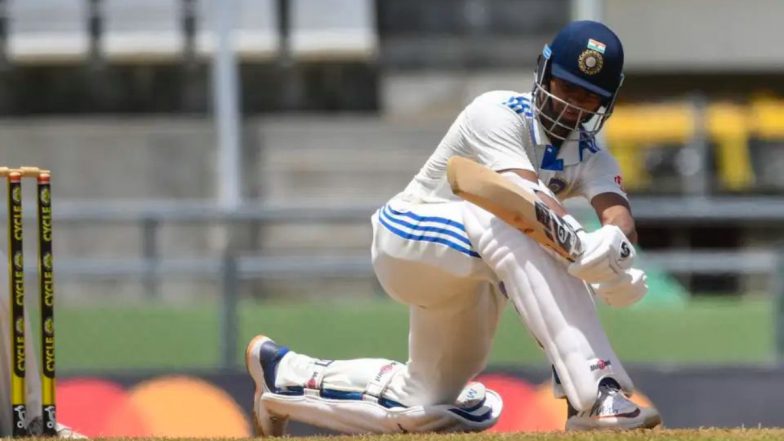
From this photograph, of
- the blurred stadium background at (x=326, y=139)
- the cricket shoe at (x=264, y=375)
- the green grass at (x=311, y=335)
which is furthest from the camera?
the blurred stadium background at (x=326, y=139)

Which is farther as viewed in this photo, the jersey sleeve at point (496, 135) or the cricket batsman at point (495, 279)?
the jersey sleeve at point (496, 135)

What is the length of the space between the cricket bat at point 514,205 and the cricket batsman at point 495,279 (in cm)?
5

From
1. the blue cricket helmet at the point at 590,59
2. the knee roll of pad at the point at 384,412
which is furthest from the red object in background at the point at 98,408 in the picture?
the blue cricket helmet at the point at 590,59

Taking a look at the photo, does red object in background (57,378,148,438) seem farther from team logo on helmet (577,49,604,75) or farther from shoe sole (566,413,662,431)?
team logo on helmet (577,49,604,75)

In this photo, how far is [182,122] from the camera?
1761cm

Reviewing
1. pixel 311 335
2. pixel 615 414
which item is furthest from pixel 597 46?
pixel 311 335

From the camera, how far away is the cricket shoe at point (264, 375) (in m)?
6.40

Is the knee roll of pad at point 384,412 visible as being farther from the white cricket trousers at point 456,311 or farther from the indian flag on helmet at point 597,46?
the indian flag on helmet at point 597,46

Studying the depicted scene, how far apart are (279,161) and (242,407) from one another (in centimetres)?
869

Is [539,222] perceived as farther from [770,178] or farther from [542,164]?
[770,178]

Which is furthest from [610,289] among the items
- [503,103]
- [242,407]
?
[242,407]

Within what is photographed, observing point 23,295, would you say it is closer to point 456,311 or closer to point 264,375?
point 264,375

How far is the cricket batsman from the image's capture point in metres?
5.49

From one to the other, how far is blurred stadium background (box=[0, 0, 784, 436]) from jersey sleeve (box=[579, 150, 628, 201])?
4.30 meters
